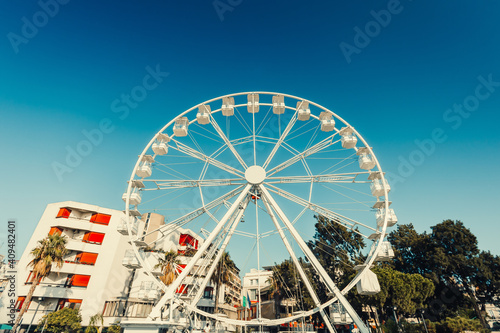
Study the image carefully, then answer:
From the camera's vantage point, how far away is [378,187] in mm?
18859

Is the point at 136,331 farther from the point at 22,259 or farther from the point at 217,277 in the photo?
the point at 22,259

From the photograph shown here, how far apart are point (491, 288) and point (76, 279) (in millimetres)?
54135

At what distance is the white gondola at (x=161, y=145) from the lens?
20714 mm

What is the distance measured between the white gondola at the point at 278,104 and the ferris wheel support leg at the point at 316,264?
6.30 metres

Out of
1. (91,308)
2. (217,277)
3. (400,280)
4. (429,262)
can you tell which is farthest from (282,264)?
(91,308)

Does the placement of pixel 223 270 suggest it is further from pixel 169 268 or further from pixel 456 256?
pixel 456 256

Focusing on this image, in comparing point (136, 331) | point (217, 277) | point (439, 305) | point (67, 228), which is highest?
point (67, 228)

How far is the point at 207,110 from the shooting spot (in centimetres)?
2184

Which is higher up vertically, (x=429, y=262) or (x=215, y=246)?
(x=429, y=262)

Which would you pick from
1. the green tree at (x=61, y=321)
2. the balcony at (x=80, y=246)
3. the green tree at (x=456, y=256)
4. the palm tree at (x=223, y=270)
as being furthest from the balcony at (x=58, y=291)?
the green tree at (x=456, y=256)

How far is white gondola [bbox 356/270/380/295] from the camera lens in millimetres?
15797

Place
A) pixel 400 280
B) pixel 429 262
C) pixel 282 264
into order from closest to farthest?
pixel 400 280
pixel 429 262
pixel 282 264

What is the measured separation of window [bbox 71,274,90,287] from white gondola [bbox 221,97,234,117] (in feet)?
93.3

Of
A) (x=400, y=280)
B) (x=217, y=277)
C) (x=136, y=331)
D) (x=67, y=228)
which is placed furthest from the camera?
(x=67, y=228)
